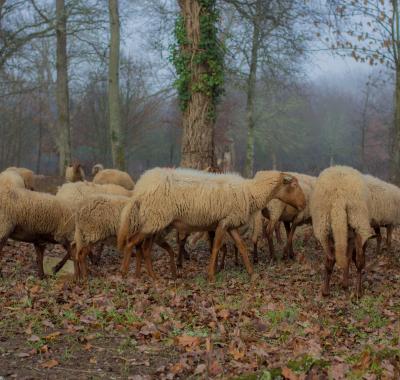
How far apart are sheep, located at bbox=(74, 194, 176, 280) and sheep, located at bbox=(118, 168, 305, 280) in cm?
32

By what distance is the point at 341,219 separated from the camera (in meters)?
8.98

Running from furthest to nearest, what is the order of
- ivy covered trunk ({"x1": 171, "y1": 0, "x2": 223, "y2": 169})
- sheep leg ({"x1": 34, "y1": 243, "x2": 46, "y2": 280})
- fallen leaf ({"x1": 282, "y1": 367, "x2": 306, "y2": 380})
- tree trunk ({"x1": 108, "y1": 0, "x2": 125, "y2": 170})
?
1. tree trunk ({"x1": 108, "y1": 0, "x2": 125, "y2": 170})
2. ivy covered trunk ({"x1": 171, "y1": 0, "x2": 223, "y2": 169})
3. sheep leg ({"x1": 34, "y1": 243, "x2": 46, "y2": 280})
4. fallen leaf ({"x1": 282, "y1": 367, "x2": 306, "y2": 380})

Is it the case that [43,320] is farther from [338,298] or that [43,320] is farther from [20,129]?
[20,129]

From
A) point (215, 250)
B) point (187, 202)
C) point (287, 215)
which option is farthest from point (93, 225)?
point (287, 215)

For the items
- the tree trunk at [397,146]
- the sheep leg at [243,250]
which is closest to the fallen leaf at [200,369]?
the sheep leg at [243,250]

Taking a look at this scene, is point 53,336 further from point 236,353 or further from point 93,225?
point 93,225

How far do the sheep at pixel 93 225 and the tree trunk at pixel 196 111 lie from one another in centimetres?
460

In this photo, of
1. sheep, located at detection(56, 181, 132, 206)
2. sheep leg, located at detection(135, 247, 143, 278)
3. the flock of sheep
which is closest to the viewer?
the flock of sheep

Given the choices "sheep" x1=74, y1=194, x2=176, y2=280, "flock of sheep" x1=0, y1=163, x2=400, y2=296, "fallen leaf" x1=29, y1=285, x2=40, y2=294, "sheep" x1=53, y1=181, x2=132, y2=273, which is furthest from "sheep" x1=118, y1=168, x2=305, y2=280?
"fallen leaf" x1=29, y1=285, x2=40, y2=294

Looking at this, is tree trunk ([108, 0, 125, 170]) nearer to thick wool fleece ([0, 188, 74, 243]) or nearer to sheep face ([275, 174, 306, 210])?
thick wool fleece ([0, 188, 74, 243])

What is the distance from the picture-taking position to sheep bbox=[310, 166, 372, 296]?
8969 millimetres

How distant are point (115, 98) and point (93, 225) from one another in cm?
1140

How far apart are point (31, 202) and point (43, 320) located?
401cm

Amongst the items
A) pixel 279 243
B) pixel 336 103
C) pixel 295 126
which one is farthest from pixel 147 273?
pixel 336 103
